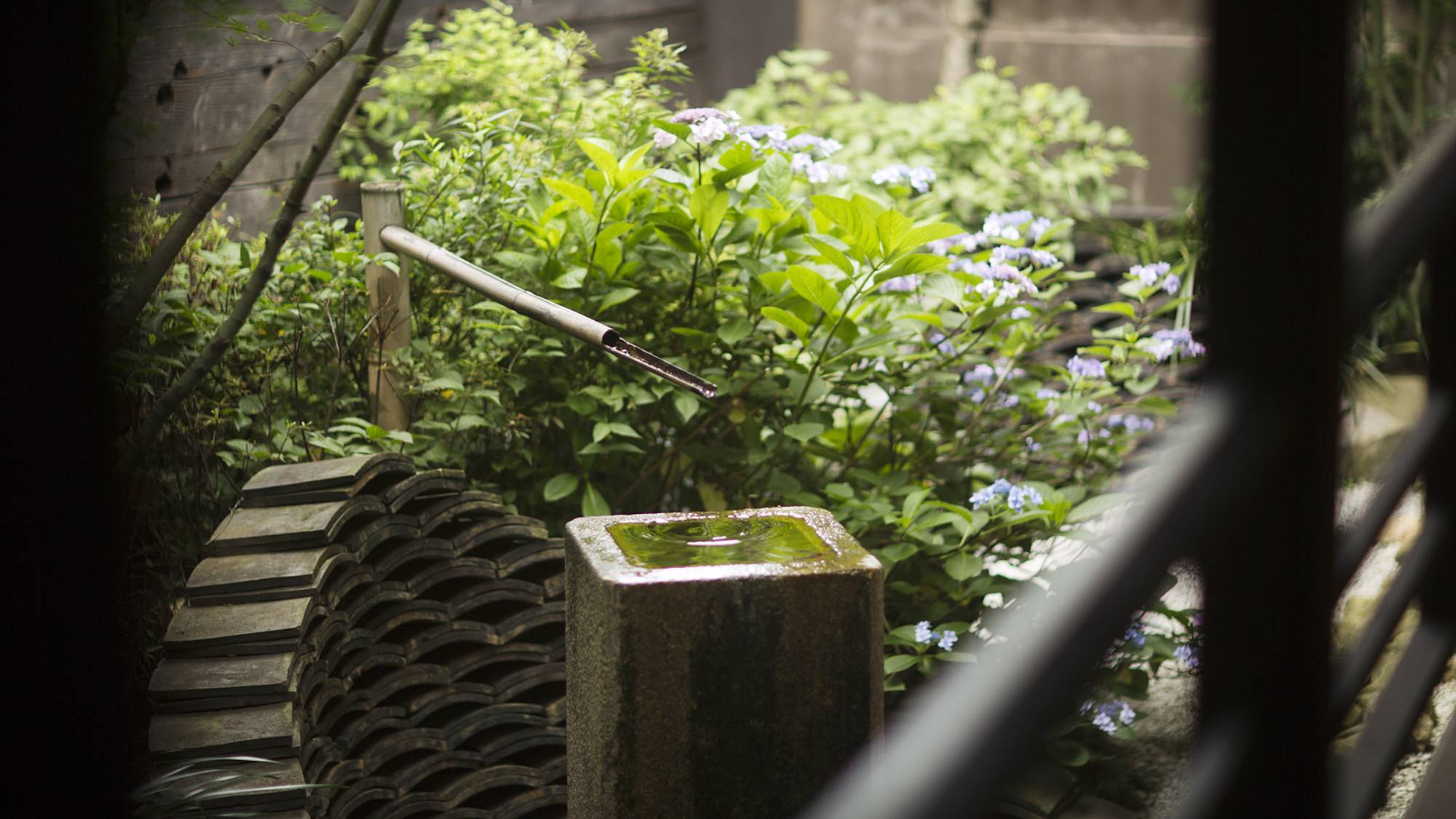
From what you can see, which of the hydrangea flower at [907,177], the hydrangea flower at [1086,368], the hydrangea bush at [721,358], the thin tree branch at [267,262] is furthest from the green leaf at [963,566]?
the thin tree branch at [267,262]

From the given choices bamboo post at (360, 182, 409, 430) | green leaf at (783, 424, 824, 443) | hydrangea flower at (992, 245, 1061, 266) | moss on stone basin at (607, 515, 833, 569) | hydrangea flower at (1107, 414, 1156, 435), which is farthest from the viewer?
hydrangea flower at (1107, 414, 1156, 435)

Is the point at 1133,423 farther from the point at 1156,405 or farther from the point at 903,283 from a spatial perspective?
the point at 903,283

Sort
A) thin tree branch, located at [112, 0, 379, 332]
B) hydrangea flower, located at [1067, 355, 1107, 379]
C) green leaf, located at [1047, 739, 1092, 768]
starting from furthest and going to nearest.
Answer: hydrangea flower, located at [1067, 355, 1107, 379]
green leaf, located at [1047, 739, 1092, 768]
thin tree branch, located at [112, 0, 379, 332]

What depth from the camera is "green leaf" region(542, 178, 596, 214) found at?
10.2 feet

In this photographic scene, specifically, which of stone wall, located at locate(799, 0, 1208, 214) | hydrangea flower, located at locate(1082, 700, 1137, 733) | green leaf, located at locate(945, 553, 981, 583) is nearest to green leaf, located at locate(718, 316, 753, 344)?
green leaf, located at locate(945, 553, 981, 583)

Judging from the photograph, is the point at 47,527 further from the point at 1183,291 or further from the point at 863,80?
the point at 863,80

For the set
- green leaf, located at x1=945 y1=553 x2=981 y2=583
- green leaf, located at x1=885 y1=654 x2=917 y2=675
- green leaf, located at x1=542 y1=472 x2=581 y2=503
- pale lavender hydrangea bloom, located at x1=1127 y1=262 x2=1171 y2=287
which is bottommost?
green leaf, located at x1=885 y1=654 x2=917 y2=675

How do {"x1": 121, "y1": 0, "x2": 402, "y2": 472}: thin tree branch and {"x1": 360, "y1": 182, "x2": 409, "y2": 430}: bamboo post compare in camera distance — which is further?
{"x1": 360, "y1": 182, "x2": 409, "y2": 430}: bamboo post

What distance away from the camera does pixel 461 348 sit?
3316mm

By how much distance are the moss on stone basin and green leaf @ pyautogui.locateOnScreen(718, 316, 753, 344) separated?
0.88 metres

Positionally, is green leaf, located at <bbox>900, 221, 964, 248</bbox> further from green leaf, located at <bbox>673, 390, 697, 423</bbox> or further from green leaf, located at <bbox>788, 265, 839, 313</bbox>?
green leaf, located at <bbox>673, 390, 697, 423</bbox>

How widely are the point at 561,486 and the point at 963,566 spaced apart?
104 centimetres

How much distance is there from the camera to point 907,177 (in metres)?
3.74

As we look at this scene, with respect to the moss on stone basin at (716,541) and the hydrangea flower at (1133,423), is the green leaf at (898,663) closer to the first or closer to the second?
the moss on stone basin at (716,541)
